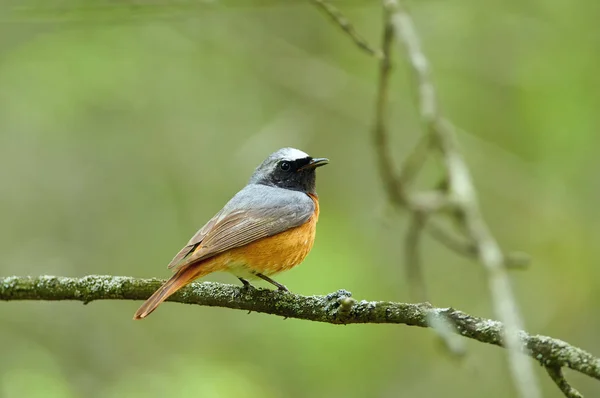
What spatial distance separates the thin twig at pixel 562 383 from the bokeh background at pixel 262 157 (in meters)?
2.87

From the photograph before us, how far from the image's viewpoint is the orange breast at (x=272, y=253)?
498 cm

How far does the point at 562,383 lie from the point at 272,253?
2621mm

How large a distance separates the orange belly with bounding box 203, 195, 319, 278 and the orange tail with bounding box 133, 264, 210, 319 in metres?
0.40

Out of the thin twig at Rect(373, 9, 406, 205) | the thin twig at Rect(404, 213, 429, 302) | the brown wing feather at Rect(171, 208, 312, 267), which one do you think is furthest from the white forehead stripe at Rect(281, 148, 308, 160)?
the thin twig at Rect(404, 213, 429, 302)

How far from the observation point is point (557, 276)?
761 centimetres

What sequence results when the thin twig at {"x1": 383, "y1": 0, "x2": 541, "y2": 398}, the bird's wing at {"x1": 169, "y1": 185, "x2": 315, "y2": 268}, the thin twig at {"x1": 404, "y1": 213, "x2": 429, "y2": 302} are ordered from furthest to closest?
1. the bird's wing at {"x1": 169, "y1": 185, "x2": 315, "y2": 268}
2. the thin twig at {"x1": 404, "y1": 213, "x2": 429, "y2": 302}
3. the thin twig at {"x1": 383, "y1": 0, "x2": 541, "y2": 398}

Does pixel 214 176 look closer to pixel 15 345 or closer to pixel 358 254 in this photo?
pixel 358 254

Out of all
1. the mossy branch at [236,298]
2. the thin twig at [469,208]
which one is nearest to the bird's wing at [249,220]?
the mossy branch at [236,298]

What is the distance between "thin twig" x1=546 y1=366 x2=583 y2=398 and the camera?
9.12 ft

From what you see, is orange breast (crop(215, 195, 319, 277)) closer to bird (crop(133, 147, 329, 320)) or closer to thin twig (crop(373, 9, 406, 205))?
bird (crop(133, 147, 329, 320))

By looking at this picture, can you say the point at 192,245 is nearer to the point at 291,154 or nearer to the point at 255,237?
the point at 255,237

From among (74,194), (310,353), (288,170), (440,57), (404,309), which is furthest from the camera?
(74,194)

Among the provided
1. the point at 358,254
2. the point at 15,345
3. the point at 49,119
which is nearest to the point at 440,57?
the point at 358,254

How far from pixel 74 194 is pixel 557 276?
18.7ft
